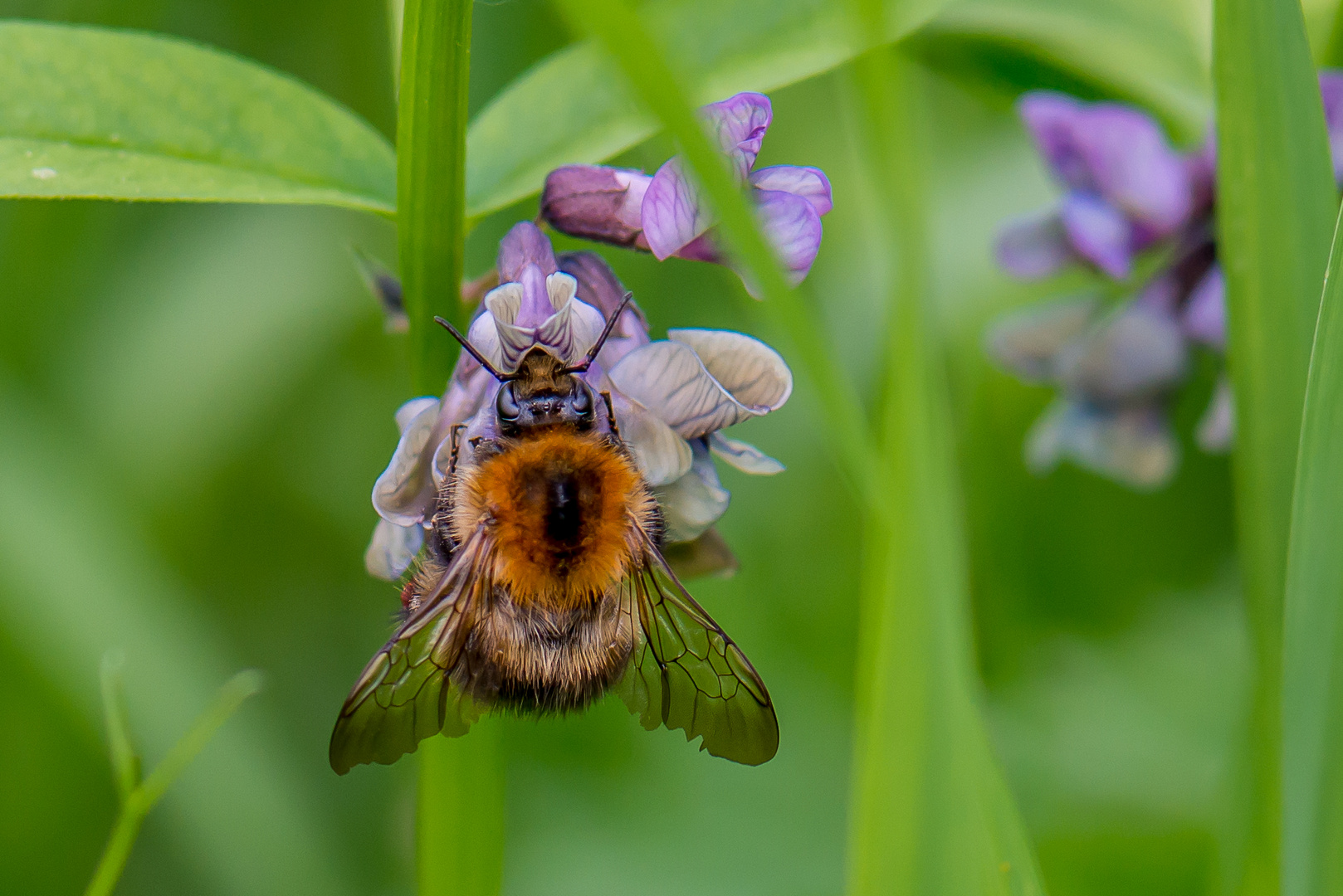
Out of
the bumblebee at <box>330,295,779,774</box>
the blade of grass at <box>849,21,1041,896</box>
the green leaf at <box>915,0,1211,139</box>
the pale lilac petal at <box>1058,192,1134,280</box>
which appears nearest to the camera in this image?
the blade of grass at <box>849,21,1041,896</box>

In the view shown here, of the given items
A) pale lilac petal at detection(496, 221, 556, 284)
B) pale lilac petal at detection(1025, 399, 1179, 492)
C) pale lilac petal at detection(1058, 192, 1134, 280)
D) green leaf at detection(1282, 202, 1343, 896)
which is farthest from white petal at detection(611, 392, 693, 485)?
pale lilac petal at detection(1025, 399, 1179, 492)

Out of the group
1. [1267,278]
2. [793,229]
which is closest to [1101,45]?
[1267,278]

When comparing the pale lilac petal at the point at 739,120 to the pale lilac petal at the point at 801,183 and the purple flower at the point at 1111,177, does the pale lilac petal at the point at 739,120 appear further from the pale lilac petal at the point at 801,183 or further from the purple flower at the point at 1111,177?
the purple flower at the point at 1111,177

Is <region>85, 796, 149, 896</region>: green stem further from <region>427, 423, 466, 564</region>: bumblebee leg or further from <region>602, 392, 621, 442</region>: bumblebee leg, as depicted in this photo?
<region>602, 392, 621, 442</region>: bumblebee leg

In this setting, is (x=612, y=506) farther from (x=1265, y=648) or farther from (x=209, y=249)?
(x=209, y=249)

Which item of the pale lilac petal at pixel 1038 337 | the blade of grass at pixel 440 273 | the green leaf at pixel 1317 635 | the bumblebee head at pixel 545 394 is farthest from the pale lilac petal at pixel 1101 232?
the blade of grass at pixel 440 273
